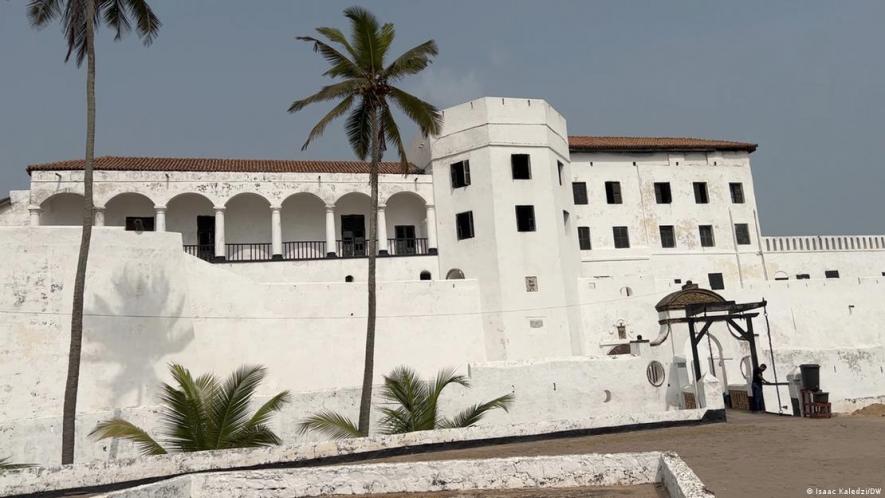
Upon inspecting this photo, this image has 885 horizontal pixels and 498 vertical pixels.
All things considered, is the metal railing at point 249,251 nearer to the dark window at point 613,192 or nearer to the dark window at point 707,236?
the dark window at point 613,192

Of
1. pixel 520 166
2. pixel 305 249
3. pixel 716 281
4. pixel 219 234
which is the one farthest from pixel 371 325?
pixel 716 281

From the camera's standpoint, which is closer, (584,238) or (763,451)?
(763,451)

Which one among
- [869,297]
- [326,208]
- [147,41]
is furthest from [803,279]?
[147,41]

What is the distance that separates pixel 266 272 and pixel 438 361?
746 centimetres

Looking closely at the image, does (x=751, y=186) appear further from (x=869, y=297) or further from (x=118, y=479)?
(x=118, y=479)

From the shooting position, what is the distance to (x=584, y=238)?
30953 mm

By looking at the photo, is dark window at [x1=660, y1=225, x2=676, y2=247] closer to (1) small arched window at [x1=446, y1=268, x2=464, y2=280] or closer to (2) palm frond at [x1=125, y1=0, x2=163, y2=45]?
(1) small arched window at [x1=446, y1=268, x2=464, y2=280]

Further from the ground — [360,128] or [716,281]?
[360,128]

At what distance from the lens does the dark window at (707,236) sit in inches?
1284

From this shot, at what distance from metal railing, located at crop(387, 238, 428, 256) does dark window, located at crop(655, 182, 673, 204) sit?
11917 mm

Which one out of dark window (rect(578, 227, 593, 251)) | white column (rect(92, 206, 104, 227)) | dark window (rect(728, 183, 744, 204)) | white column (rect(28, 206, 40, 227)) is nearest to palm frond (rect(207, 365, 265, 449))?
white column (rect(92, 206, 104, 227))

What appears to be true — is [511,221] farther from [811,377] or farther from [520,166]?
[811,377]

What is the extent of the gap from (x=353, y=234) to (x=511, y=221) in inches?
285

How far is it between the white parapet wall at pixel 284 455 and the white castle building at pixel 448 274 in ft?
19.8
